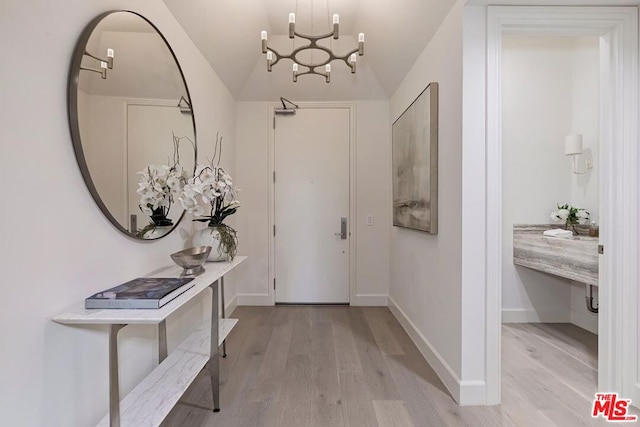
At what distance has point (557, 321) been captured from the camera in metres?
3.03

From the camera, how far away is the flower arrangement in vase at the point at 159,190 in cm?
159

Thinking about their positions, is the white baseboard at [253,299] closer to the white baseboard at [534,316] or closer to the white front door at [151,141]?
the white front door at [151,141]

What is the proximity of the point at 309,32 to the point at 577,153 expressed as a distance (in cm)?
292

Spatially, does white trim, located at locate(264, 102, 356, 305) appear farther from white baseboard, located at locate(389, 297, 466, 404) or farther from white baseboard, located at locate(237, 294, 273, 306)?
white baseboard, located at locate(389, 297, 466, 404)

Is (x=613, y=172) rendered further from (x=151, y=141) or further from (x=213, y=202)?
(x=151, y=141)

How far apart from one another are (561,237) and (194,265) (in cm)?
301

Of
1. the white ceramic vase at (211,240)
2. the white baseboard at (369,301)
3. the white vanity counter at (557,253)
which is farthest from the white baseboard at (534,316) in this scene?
the white ceramic vase at (211,240)

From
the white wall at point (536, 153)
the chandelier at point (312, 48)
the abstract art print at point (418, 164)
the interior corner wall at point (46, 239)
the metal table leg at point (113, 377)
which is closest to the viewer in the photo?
the interior corner wall at point (46, 239)

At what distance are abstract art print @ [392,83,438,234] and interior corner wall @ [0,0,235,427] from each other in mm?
1921

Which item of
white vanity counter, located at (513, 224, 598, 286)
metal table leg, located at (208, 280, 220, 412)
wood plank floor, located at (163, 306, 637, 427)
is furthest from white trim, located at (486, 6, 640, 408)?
metal table leg, located at (208, 280, 220, 412)

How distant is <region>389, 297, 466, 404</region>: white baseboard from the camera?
180cm

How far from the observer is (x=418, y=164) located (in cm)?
241

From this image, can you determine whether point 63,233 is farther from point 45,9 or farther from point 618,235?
point 618,235

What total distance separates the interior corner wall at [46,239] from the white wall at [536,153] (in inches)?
131
